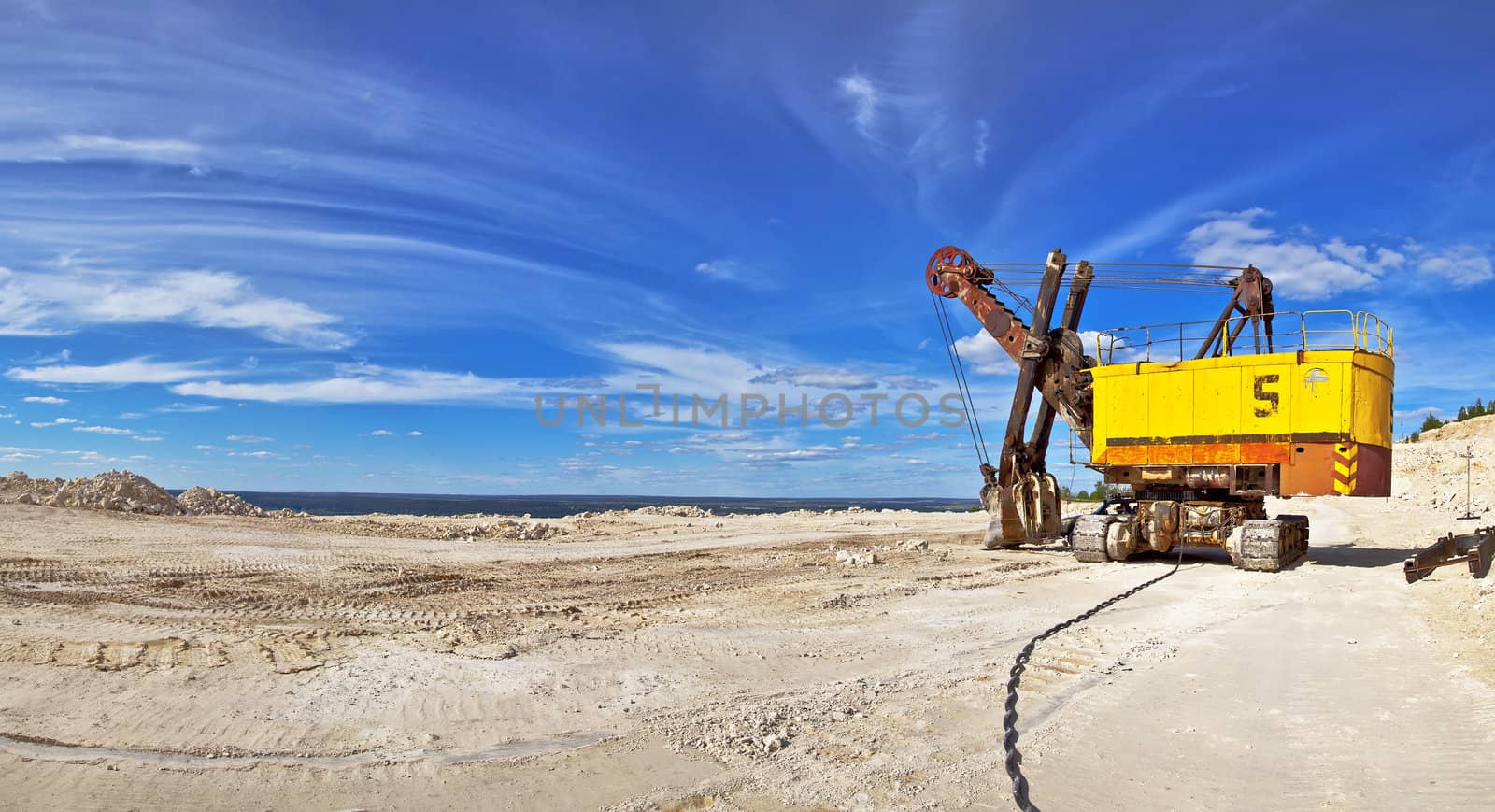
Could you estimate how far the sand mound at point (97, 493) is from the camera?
22.3 meters

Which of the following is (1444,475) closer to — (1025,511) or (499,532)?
(1025,511)

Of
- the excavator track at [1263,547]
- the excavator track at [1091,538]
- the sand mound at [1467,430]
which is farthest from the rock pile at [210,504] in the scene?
the sand mound at [1467,430]

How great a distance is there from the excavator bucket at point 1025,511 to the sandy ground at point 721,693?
219 inches

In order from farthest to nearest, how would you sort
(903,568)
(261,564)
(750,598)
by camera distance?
1. (903,568)
2. (261,564)
3. (750,598)

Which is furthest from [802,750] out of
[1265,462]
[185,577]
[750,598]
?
[1265,462]

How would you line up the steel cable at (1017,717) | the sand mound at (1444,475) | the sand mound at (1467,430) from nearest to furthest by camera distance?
the steel cable at (1017,717)
the sand mound at (1444,475)
the sand mound at (1467,430)

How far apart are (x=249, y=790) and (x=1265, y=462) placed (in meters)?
16.8

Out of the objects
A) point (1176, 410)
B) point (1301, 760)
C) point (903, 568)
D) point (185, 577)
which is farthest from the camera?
point (1176, 410)

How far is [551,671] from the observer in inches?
293

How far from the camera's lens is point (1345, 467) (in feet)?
49.4

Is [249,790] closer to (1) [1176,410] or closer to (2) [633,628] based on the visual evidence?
(2) [633,628]

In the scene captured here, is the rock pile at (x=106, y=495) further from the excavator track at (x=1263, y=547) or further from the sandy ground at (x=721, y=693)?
the excavator track at (x=1263, y=547)

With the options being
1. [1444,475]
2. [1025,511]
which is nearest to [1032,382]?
[1025,511]

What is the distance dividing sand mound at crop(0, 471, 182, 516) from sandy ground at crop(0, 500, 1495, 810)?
417 inches
